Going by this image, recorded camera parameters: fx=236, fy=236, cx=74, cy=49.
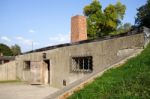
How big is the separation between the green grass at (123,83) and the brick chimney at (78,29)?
26.5ft

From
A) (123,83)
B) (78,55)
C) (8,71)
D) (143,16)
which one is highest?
(143,16)

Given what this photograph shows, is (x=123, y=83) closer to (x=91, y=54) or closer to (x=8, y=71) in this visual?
(x=91, y=54)

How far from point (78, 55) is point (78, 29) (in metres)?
3.28

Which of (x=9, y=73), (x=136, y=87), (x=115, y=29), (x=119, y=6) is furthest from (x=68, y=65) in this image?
(x=119, y=6)

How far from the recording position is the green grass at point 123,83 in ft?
19.4

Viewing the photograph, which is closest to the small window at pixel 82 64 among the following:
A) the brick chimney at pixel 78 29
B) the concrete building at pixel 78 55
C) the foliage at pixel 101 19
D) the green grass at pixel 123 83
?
the concrete building at pixel 78 55

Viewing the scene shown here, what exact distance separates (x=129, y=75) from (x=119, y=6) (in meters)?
30.1

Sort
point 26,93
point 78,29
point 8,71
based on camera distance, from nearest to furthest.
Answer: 1. point 26,93
2. point 78,29
3. point 8,71

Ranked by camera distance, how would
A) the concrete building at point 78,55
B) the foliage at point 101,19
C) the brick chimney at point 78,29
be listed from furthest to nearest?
the foliage at point 101,19
the brick chimney at point 78,29
the concrete building at point 78,55

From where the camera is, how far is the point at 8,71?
24.9m

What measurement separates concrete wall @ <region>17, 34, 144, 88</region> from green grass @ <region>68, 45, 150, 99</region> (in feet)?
3.78

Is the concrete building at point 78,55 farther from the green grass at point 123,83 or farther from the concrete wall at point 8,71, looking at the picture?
the concrete wall at point 8,71

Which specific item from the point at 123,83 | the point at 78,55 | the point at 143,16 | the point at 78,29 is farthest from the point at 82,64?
the point at 143,16

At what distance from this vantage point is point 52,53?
655 inches
